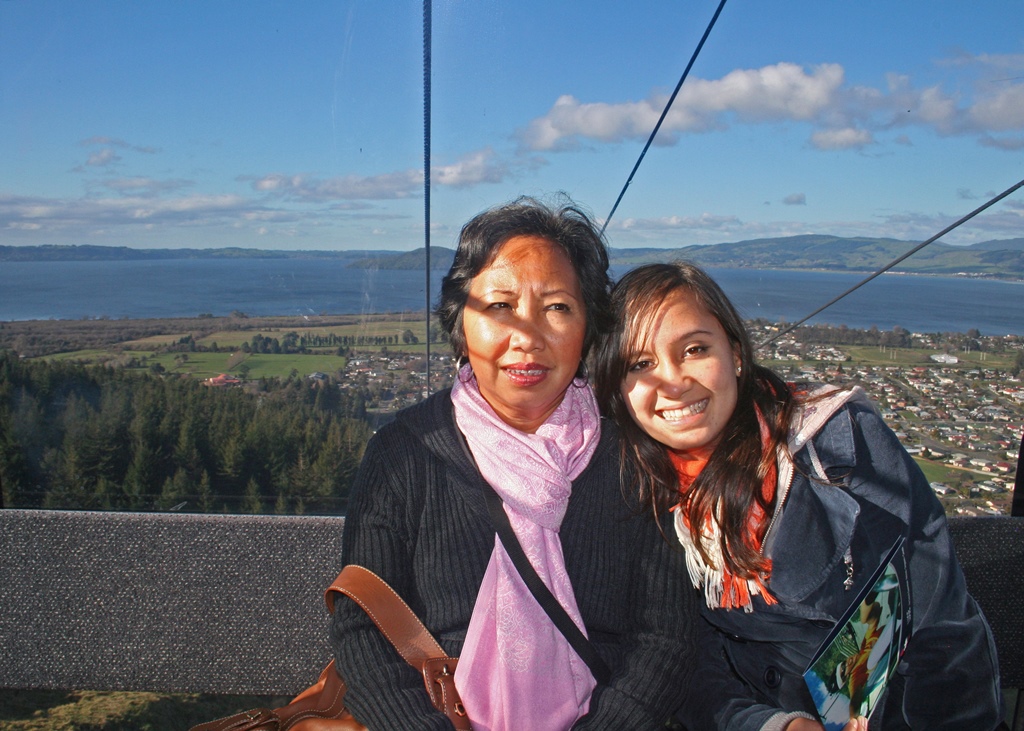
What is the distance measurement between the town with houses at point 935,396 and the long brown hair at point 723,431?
0.76 m

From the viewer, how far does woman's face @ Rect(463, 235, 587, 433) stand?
1.84m

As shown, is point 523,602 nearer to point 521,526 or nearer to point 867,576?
point 521,526

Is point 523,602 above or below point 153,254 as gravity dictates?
below

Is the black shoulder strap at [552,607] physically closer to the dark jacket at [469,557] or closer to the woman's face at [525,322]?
the dark jacket at [469,557]

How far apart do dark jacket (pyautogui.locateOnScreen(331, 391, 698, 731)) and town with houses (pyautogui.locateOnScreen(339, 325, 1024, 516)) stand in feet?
2.31

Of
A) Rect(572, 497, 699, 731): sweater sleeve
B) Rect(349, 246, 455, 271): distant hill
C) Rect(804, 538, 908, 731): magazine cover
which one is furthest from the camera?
Rect(349, 246, 455, 271): distant hill

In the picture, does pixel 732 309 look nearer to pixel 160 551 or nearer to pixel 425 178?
pixel 425 178

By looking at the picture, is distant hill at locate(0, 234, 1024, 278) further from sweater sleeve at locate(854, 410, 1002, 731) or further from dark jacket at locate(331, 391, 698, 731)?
sweater sleeve at locate(854, 410, 1002, 731)

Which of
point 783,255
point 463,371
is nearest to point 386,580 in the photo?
point 463,371

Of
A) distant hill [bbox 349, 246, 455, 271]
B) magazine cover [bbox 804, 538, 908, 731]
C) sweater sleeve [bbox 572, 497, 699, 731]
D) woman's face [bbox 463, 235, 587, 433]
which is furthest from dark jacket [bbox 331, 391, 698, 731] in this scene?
distant hill [bbox 349, 246, 455, 271]

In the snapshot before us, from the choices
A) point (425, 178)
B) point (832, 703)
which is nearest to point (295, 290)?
point (425, 178)

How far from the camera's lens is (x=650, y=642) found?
1824mm

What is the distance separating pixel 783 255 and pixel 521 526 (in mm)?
1465

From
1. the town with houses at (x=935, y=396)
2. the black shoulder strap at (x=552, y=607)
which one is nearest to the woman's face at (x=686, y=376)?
the black shoulder strap at (x=552, y=607)
